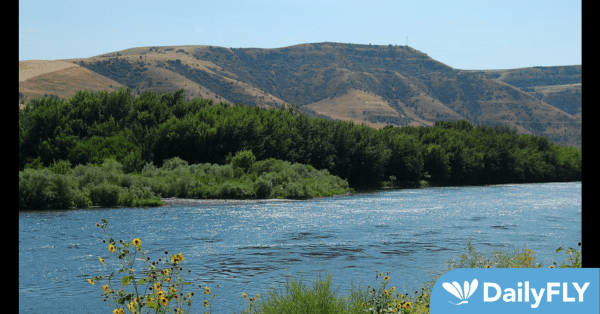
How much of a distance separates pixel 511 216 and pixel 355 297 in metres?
34.7

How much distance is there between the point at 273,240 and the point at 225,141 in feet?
139

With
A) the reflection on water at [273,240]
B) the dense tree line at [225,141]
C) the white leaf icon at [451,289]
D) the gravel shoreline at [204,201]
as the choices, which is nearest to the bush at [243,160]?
the dense tree line at [225,141]

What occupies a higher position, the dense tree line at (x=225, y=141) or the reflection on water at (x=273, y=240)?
the dense tree line at (x=225, y=141)

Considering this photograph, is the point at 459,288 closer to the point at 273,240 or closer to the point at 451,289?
the point at 451,289

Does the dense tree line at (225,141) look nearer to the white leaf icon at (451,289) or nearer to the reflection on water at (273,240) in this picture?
the reflection on water at (273,240)

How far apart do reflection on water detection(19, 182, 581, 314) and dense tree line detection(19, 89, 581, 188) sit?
21562 millimetres

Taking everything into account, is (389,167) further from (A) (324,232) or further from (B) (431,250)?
(B) (431,250)

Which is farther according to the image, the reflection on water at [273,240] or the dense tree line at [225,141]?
the dense tree line at [225,141]

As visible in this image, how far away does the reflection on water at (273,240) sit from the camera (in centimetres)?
1948

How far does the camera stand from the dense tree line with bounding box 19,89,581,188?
6512 cm

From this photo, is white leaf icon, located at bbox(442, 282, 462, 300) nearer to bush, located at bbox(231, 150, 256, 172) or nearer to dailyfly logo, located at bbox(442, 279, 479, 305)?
dailyfly logo, located at bbox(442, 279, 479, 305)

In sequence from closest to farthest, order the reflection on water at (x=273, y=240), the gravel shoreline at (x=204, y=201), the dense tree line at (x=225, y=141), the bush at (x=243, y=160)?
the reflection on water at (x=273, y=240)
the gravel shoreline at (x=204, y=201)
the dense tree line at (x=225, y=141)
the bush at (x=243, y=160)

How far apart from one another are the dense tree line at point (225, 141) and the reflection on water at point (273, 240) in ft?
70.7

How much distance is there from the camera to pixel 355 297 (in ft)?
32.6
